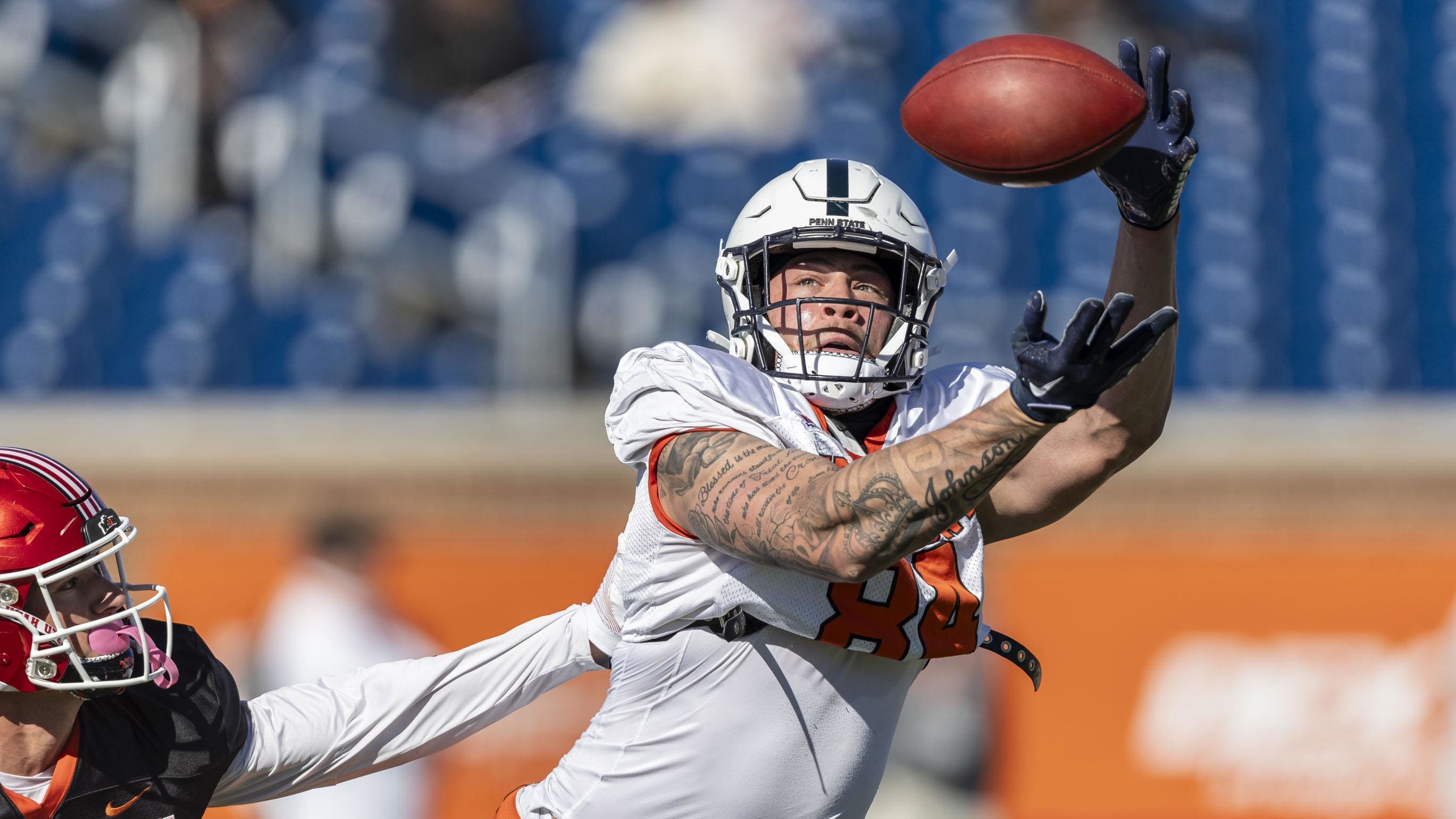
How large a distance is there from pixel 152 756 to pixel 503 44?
5.21 metres

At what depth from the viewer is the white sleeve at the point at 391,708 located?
271 centimetres

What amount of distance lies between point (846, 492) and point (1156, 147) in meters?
0.81

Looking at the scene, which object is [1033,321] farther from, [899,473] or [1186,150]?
[1186,150]

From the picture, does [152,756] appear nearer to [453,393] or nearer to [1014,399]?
[1014,399]

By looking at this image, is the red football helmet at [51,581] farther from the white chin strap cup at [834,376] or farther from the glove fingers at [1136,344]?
the glove fingers at [1136,344]

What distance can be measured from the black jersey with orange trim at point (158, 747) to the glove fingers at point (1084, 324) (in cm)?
141

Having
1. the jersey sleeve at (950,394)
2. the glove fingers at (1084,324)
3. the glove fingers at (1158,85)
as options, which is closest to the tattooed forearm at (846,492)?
the glove fingers at (1084,324)

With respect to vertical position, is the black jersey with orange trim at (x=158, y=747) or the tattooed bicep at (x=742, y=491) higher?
the tattooed bicep at (x=742, y=491)

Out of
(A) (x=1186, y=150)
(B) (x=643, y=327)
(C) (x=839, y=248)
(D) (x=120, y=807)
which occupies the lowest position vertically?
(D) (x=120, y=807)

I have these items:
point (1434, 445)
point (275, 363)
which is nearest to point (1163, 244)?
point (1434, 445)

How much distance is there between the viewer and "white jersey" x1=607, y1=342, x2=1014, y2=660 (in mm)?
2508

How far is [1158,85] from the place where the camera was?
262 centimetres

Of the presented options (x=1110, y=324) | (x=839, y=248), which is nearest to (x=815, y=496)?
(x=1110, y=324)

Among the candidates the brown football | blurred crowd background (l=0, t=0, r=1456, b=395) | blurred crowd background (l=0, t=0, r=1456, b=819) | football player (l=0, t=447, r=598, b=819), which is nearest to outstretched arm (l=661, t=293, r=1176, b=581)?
the brown football
